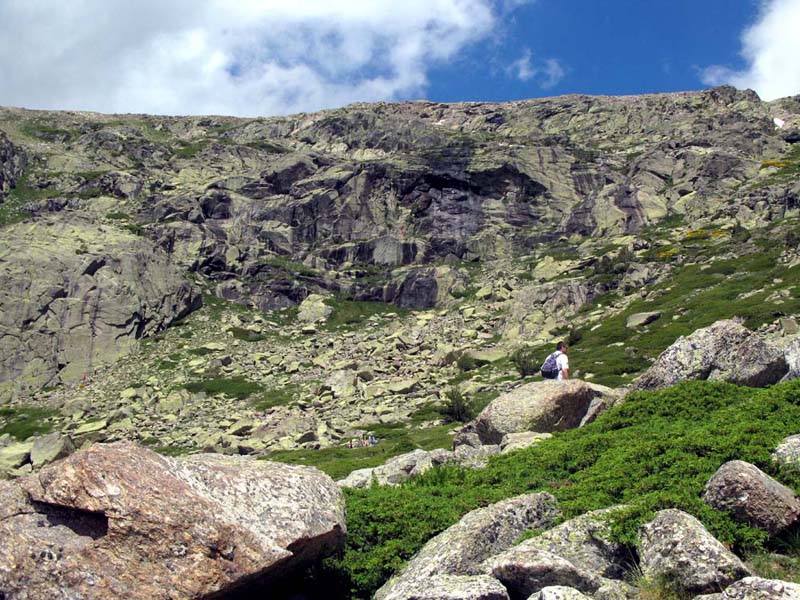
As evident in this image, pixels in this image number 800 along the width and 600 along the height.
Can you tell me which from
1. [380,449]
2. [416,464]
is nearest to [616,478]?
[416,464]

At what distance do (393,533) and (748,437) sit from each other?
6228 mm

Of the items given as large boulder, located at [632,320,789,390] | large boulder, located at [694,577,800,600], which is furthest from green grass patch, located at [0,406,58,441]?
large boulder, located at [694,577,800,600]

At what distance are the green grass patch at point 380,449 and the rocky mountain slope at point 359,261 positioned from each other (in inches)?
41.4

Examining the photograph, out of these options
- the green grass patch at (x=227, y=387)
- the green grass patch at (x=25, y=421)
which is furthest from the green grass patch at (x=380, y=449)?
the green grass patch at (x=25, y=421)

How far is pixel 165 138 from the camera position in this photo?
159625 mm

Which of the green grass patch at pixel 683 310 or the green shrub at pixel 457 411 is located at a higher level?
the green grass patch at pixel 683 310

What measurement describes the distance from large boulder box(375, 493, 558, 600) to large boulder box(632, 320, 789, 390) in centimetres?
968

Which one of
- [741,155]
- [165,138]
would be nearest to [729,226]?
[741,155]

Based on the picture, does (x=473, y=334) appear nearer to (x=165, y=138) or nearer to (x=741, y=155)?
(x=741, y=155)

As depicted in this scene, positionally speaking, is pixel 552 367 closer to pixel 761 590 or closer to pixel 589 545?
pixel 589 545

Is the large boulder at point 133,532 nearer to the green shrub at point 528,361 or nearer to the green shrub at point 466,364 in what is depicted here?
the green shrub at point 528,361

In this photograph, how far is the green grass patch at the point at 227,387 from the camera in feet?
196

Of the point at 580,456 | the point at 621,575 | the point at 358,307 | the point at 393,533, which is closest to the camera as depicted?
the point at 621,575

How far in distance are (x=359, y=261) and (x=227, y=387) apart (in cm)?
4594
